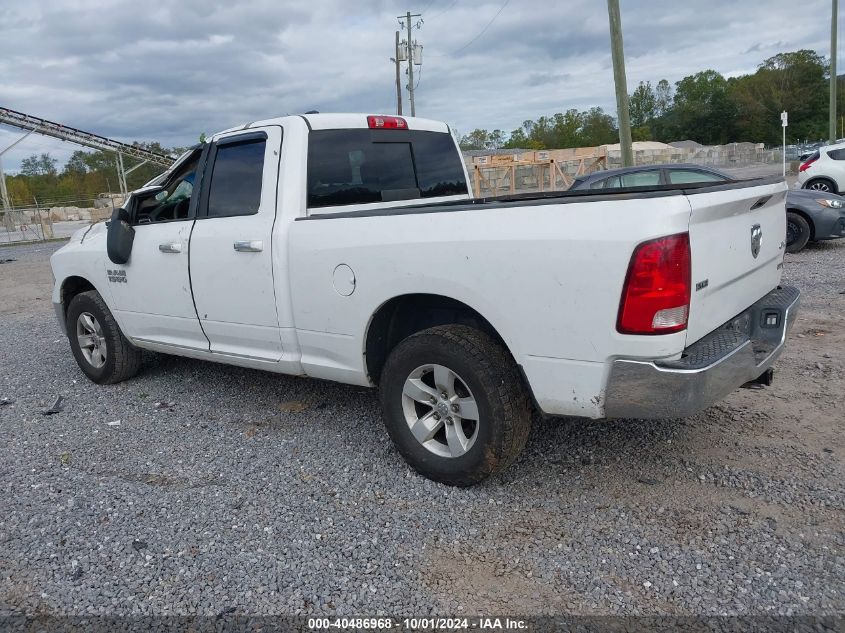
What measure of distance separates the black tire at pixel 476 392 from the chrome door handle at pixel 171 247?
1.94 meters

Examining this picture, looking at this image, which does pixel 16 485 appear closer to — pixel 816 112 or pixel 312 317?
pixel 312 317

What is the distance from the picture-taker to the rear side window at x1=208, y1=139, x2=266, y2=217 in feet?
14.3

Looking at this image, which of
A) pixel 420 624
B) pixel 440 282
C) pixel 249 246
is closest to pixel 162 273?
pixel 249 246

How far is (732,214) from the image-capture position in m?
3.19

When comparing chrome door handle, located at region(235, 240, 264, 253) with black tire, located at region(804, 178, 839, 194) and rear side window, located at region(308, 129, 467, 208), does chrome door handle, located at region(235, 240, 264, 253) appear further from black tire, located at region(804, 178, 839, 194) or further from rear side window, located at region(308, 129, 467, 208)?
black tire, located at region(804, 178, 839, 194)

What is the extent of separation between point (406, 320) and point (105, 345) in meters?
3.11

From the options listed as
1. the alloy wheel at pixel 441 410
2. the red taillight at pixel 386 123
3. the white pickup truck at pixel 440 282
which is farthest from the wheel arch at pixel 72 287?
the alloy wheel at pixel 441 410

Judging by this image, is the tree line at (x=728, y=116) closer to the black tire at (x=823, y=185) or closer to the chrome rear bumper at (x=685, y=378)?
the black tire at (x=823, y=185)

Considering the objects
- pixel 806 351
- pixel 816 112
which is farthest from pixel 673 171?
pixel 816 112

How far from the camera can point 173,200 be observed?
5.11 m

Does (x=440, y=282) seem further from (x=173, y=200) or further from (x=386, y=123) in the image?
(x=173, y=200)

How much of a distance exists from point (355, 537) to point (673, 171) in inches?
317

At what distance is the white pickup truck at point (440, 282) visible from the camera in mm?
2873

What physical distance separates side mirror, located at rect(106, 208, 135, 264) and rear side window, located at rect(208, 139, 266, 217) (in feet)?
2.89
